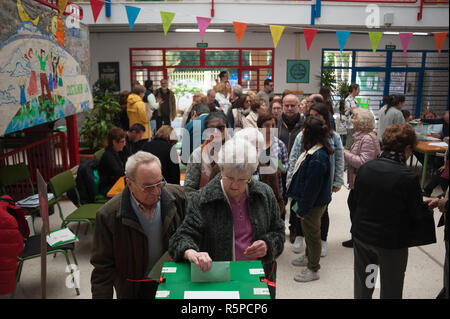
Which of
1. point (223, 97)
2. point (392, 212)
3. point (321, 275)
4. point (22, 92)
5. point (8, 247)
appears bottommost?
point (321, 275)

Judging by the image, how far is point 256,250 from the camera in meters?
1.95

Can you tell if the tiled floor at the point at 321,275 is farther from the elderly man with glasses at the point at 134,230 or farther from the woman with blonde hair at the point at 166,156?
the elderly man with glasses at the point at 134,230

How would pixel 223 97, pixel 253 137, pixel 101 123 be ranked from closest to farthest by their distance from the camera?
pixel 253 137
pixel 101 123
pixel 223 97

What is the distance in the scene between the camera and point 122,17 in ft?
32.3

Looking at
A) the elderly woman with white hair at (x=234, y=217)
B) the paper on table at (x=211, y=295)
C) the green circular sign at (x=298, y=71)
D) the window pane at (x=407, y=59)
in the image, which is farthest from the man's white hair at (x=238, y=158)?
the window pane at (x=407, y=59)

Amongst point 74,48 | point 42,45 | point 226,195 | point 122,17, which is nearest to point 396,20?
point 122,17

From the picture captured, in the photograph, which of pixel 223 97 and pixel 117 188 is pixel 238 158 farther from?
pixel 223 97

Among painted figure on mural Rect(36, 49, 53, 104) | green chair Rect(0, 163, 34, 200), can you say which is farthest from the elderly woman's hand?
green chair Rect(0, 163, 34, 200)

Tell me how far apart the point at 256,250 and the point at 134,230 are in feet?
2.29

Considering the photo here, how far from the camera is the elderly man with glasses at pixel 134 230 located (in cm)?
208

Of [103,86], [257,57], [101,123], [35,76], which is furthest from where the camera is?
[257,57]

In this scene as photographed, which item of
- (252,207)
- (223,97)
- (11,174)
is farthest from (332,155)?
(223,97)

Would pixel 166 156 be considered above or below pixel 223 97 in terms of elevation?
below
